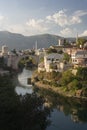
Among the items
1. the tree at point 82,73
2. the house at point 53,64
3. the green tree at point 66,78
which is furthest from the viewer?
the house at point 53,64

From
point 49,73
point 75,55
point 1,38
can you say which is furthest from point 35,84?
point 1,38

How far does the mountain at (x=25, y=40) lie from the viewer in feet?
352

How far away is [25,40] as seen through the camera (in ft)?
381

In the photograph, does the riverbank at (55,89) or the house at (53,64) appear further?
the house at (53,64)

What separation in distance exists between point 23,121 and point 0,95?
1.21m

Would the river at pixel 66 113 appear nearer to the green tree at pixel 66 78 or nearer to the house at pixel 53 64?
the green tree at pixel 66 78

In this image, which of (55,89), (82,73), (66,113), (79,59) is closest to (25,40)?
(79,59)

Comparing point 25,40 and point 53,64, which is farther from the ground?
point 25,40

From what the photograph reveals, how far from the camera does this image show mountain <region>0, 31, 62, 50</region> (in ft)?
352

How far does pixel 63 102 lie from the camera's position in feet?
59.5

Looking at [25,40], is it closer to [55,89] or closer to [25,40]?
[25,40]

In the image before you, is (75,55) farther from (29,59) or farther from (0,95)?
(29,59)

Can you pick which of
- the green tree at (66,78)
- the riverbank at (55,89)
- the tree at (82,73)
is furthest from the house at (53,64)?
the tree at (82,73)

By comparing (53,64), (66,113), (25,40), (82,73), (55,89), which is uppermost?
(25,40)
